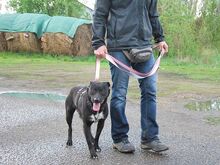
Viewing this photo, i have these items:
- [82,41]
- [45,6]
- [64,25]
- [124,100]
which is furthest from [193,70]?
[45,6]

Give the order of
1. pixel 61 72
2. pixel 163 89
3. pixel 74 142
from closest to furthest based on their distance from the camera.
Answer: pixel 74 142
pixel 163 89
pixel 61 72

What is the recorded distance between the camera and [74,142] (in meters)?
6.28

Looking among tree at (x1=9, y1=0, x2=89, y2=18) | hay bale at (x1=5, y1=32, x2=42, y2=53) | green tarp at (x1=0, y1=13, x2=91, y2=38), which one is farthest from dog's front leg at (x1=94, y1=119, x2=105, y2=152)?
tree at (x1=9, y1=0, x2=89, y2=18)

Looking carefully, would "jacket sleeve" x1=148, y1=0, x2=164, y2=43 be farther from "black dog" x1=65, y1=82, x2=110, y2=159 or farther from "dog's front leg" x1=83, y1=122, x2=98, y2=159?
"dog's front leg" x1=83, y1=122, x2=98, y2=159

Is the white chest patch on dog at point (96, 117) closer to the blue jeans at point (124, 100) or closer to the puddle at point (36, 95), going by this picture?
the blue jeans at point (124, 100)

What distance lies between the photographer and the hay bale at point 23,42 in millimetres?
24922

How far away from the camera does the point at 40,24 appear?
2522 centimetres

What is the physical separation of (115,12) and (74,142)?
173cm

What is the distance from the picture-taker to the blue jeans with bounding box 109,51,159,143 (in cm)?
566

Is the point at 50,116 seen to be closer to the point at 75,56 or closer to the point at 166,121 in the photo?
the point at 166,121

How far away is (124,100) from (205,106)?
4.27 meters

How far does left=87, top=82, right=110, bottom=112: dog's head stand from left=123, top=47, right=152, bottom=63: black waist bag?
446mm

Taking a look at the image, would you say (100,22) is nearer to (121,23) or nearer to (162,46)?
(121,23)

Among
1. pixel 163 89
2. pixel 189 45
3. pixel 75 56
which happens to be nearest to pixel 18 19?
pixel 75 56
